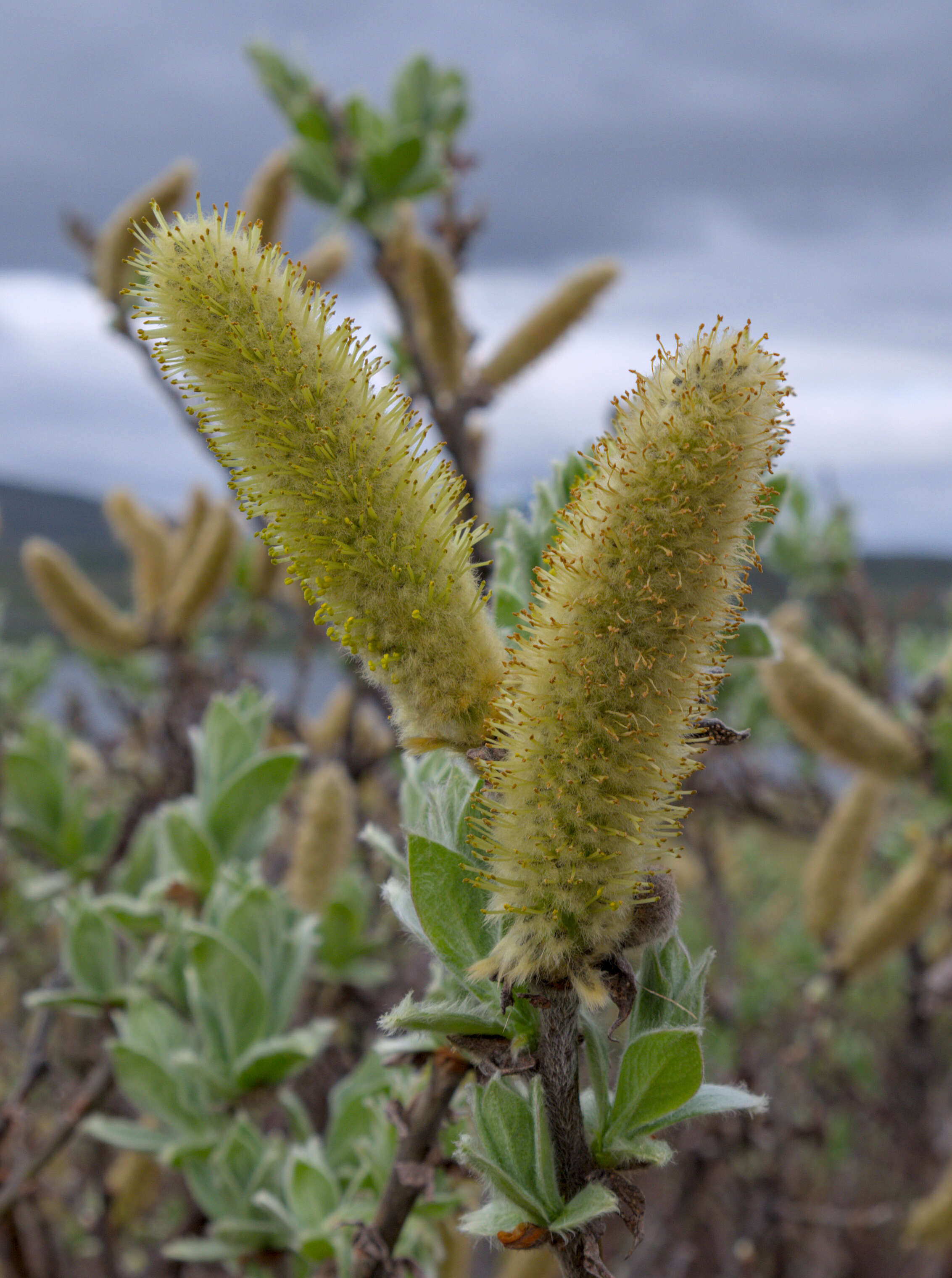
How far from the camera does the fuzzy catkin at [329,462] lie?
77 cm

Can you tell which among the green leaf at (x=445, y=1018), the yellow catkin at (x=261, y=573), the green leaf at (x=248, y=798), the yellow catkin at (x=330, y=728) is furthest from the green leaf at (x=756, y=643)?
the yellow catkin at (x=261, y=573)

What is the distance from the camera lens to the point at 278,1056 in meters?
1.47

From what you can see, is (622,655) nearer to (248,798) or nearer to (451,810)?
(451,810)

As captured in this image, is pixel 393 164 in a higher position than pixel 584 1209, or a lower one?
higher

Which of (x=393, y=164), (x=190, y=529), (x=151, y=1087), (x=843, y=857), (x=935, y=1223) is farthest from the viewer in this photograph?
(x=190, y=529)

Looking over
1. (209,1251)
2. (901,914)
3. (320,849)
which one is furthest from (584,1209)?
(901,914)

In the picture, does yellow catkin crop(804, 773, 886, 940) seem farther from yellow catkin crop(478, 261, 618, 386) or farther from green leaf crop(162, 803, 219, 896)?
green leaf crop(162, 803, 219, 896)

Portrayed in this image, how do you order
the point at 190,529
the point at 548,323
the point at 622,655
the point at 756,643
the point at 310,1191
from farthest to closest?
the point at 190,529, the point at 548,323, the point at 310,1191, the point at 756,643, the point at 622,655

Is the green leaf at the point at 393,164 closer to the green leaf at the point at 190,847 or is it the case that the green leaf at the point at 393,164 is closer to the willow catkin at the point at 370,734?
the willow catkin at the point at 370,734

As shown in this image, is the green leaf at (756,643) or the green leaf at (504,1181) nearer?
the green leaf at (504,1181)

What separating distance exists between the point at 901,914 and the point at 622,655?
2207 millimetres

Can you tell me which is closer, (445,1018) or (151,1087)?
(445,1018)

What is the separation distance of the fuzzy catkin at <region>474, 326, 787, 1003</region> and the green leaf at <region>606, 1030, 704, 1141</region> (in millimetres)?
83

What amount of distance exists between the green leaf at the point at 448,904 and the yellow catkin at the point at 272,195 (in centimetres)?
229
